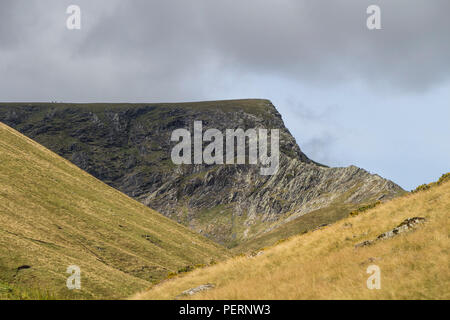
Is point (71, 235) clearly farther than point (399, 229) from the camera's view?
Yes

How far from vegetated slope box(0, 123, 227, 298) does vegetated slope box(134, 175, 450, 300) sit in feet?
39.8

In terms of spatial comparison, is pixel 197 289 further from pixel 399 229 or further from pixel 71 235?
pixel 71 235

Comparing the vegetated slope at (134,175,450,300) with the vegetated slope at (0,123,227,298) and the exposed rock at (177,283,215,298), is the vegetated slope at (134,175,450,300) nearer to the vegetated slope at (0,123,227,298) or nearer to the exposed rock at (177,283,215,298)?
the exposed rock at (177,283,215,298)

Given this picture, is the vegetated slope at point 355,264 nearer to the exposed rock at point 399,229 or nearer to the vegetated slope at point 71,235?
the exposed rock at point 399,229

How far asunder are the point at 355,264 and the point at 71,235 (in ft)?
139

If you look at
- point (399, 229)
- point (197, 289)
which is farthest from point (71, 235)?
point (399, 229)

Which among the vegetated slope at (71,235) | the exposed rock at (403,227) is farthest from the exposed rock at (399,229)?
the vegetated slope at (71,235)

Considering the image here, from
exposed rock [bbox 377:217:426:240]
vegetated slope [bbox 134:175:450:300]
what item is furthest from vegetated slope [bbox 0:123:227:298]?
exposed rock [bbox 377:217:426:240]

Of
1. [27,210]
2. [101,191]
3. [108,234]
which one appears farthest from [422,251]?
[101,191]

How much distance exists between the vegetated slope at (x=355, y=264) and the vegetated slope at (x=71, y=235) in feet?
39.8

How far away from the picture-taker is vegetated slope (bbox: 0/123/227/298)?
34.7 meters

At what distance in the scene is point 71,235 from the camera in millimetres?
50688

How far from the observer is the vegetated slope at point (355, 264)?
48.0 feet
